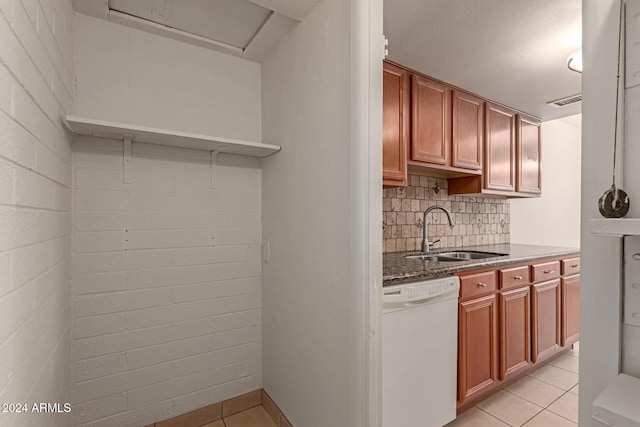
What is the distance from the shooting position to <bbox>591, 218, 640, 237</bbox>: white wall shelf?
19.3 inches

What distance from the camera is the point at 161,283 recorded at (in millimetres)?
1739

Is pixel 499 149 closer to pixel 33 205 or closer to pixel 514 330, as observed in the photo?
pixel 514 330

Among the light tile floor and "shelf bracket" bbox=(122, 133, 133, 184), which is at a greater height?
"shelf bracket" bbox=(122, 133, 133, 184)

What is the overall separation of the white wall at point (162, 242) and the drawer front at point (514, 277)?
5.48ft

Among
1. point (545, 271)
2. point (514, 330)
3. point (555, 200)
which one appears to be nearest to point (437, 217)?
point (545, 271)

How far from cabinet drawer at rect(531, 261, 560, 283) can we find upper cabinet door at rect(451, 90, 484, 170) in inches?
35.6

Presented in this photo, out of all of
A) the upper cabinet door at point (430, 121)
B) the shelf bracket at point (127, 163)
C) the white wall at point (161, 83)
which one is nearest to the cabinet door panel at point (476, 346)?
the upper cabinet door at point (430, 121)

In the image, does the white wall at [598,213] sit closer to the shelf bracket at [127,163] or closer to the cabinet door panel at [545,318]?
the shelf bracket at [127,163]

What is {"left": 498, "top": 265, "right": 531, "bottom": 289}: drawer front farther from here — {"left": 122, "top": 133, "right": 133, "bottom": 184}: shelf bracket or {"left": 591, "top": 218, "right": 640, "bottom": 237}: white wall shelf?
{"left": 122, "top": 133, "right": 133, "bottom": 184}: shelf bracket

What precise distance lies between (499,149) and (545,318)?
1.47 meters

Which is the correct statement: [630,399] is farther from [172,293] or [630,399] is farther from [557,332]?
[557,332]

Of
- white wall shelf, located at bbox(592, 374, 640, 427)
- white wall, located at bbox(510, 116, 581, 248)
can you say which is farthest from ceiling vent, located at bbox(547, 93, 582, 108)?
white wall shelf, located at bbox(592, 374, 640, 427)

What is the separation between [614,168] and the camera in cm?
62

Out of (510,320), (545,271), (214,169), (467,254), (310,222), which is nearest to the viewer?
(310,222)
